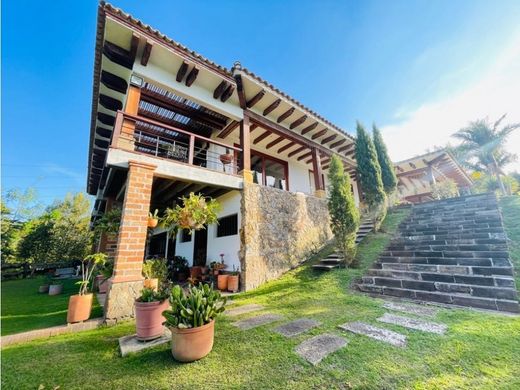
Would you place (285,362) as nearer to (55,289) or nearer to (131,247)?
(131,247)

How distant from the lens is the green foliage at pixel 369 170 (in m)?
7.82

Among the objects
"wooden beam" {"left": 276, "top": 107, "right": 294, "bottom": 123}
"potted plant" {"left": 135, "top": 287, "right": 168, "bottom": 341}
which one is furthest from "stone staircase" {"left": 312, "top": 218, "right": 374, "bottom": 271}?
"wooden beam" {"left": 276, "top": 107, "right": 294, "bottom": 123}

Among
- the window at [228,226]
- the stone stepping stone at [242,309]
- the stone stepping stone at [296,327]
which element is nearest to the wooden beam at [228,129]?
the window at [228,226]

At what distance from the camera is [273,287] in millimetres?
5520

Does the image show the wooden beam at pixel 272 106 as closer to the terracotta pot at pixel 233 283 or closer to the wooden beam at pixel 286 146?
the wooden beam at pixel 286 146

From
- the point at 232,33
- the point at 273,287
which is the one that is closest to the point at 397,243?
the point at 273,287

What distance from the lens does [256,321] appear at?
3406 millimetres

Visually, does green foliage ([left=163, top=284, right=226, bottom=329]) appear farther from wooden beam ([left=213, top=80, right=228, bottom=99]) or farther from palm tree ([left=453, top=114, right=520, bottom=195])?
palm tree ([left=453, top=114, right=520, bottom=195])

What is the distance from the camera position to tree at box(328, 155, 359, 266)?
597cm

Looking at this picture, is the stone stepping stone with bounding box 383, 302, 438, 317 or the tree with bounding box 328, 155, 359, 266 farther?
the tree with bounding box 328, 155, 359, 266

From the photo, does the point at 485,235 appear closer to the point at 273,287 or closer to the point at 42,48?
the point at 273,287

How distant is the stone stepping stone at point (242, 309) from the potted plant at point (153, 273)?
1.58 m

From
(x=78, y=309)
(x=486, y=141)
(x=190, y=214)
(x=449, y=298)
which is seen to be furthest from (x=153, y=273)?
(x=486, y=141)

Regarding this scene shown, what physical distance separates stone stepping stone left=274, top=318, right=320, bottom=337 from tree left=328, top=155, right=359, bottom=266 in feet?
10.4
